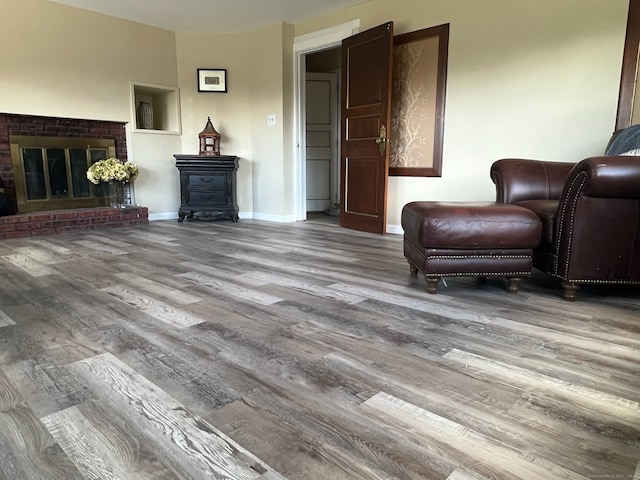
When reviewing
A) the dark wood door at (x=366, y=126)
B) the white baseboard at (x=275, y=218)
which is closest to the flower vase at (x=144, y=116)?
the white baseboard at (x=275, y=218)

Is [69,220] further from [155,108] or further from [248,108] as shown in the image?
[248,108]

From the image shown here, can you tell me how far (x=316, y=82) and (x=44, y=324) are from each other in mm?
5216

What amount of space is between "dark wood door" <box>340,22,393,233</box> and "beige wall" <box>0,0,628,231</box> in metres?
0.26

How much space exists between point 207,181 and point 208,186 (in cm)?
6

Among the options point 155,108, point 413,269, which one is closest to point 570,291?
point 413,269

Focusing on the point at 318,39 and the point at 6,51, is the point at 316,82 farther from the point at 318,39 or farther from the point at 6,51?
the point at 6,51

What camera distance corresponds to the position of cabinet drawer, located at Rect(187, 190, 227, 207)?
16.7 feet

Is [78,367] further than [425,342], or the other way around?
[425,342]

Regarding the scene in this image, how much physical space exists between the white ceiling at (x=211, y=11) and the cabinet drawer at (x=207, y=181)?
181cm

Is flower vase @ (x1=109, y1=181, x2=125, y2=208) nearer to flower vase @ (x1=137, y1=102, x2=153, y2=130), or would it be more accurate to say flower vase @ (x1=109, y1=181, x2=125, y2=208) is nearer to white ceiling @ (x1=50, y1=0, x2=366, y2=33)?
flower vase @ (x1=137, y1=102, x2=153, y2=130)

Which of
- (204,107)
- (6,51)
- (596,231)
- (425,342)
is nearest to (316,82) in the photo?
(204,107)

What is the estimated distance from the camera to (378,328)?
5.46 ft

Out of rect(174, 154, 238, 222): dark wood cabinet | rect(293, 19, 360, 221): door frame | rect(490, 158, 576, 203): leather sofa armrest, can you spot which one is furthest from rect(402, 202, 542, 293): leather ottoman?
rect(174, 154, 238, 222): dark wood cabinet

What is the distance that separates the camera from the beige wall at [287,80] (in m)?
3.01
